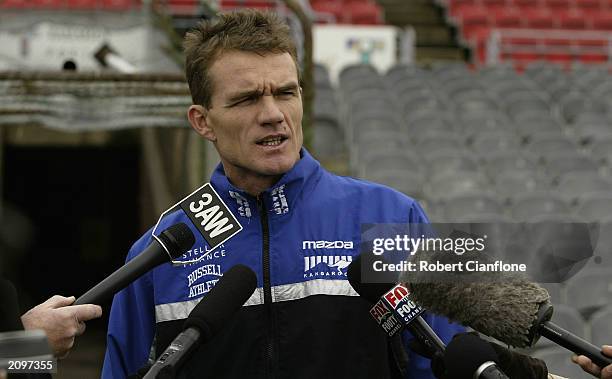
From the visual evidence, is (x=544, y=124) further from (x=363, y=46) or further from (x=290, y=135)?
(x=290, y=135)

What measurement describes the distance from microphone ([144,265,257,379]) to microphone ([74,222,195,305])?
0.31 feet

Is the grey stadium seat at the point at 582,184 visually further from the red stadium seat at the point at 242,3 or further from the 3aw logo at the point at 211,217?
the red stadium seat at the point at 242,3

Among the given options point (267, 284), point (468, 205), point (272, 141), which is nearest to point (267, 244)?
point (267, 284)

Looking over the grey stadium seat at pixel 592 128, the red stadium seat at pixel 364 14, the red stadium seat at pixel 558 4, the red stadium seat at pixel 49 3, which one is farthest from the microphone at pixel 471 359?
the red stadium seat at pixel 558 4

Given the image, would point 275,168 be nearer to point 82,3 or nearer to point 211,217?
point 211,217

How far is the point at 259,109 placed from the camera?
1.80 meters

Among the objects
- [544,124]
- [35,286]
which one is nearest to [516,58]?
[544,124]

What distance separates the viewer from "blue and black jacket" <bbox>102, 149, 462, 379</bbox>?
1747 millimetres

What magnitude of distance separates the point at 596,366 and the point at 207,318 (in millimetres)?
581

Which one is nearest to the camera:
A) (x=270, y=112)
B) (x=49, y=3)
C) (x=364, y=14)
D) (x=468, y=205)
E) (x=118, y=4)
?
(x=270, y=112)

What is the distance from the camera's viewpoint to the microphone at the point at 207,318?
1229mm

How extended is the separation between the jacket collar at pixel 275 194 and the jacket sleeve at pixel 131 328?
0.20 meters

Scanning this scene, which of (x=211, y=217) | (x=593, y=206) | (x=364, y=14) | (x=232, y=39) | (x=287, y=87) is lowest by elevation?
(x=593, y=206)

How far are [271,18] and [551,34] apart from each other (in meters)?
13.9
